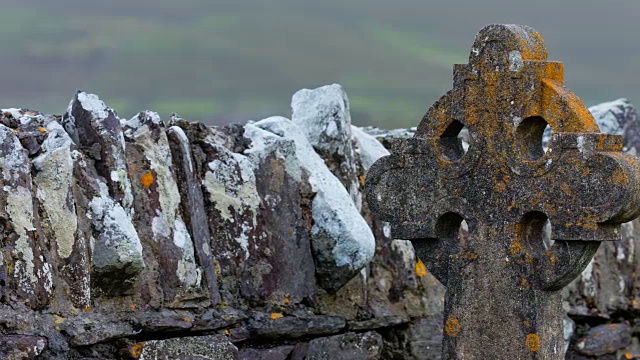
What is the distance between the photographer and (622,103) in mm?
10961

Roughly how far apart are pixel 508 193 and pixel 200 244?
6.33ft

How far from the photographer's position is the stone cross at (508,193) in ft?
18.5

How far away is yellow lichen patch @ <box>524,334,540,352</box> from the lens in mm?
5883

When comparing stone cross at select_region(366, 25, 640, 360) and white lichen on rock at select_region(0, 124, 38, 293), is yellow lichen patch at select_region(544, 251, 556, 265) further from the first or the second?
white lichen on rock at select_region(0, 124, 38, 293)

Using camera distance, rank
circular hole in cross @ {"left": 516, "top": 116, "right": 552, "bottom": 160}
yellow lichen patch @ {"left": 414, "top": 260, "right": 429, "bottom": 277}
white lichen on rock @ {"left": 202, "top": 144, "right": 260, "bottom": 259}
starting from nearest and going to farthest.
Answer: circular hole in cross @ {"left": 516, "top": 116, "right": 552, "bottom": 160} < white lichen on rock @ {"left": 202, "top": 144, "right": 260, "bottom": 259} < yellow lichen patch @ {"left": 414, "top": 260, "right": 429, "bottom": 277}

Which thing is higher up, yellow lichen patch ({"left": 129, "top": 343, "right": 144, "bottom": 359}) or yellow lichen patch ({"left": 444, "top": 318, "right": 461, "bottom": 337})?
yellow lichen patch ({"left": 444, "top": 318, "right": 461, "bottom": 337})

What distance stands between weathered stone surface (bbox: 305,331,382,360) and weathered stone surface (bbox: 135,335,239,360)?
76 cm

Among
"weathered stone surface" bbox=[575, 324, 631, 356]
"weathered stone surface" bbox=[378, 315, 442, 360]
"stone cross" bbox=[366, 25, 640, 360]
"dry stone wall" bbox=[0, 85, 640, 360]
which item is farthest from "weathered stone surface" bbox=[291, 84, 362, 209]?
"weathered stone surface" bbox=[575, 324, 631, 356]

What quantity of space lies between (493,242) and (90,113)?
8.02 ft

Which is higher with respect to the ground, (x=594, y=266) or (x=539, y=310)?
(x=594, y=266)

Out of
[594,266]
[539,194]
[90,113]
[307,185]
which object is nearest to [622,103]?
[594,266]

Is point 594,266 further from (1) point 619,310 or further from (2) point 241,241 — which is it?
(2) point 241,241

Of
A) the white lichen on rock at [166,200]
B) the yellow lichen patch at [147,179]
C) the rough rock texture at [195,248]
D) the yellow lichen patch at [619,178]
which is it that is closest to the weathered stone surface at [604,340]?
the rough rock texture at [195,248]

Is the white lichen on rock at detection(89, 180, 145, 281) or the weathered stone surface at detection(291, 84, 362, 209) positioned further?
the weathered stone surface at detection(291, 84, 362, 209)
